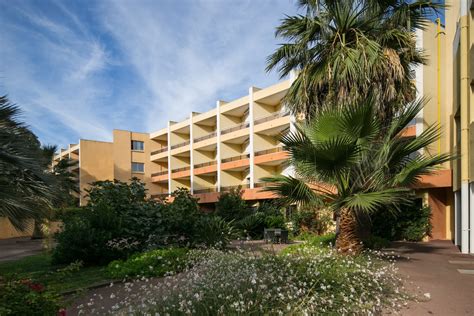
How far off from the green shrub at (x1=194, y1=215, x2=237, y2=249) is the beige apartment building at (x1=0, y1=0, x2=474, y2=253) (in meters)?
2.14

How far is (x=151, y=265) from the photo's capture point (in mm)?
8141

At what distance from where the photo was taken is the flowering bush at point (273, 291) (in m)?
4.50

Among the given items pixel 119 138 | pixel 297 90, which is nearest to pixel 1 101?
pixel 297 90

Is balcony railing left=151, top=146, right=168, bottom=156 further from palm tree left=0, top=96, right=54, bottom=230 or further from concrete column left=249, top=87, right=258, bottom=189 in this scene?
palm tree left=0, top=96, right=54, bottom=230

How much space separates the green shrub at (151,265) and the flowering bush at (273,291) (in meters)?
1.05

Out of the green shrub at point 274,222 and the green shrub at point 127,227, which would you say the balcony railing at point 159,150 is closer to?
the green shrub at point 274,222

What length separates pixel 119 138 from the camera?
45.2m

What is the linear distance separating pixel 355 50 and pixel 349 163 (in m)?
4.91

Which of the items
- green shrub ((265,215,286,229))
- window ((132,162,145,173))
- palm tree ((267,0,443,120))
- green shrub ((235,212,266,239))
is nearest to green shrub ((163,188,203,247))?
palm tree ((267,0,443,120))

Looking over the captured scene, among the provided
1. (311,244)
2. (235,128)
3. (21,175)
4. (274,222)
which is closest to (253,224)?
(274,222)

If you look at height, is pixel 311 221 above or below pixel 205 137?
below

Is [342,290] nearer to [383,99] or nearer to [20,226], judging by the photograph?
[20,226]

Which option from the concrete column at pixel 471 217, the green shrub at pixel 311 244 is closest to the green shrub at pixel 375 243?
the green shrub at pixel 311 244

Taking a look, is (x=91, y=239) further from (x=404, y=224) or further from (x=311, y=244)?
(x=404, y=224)
